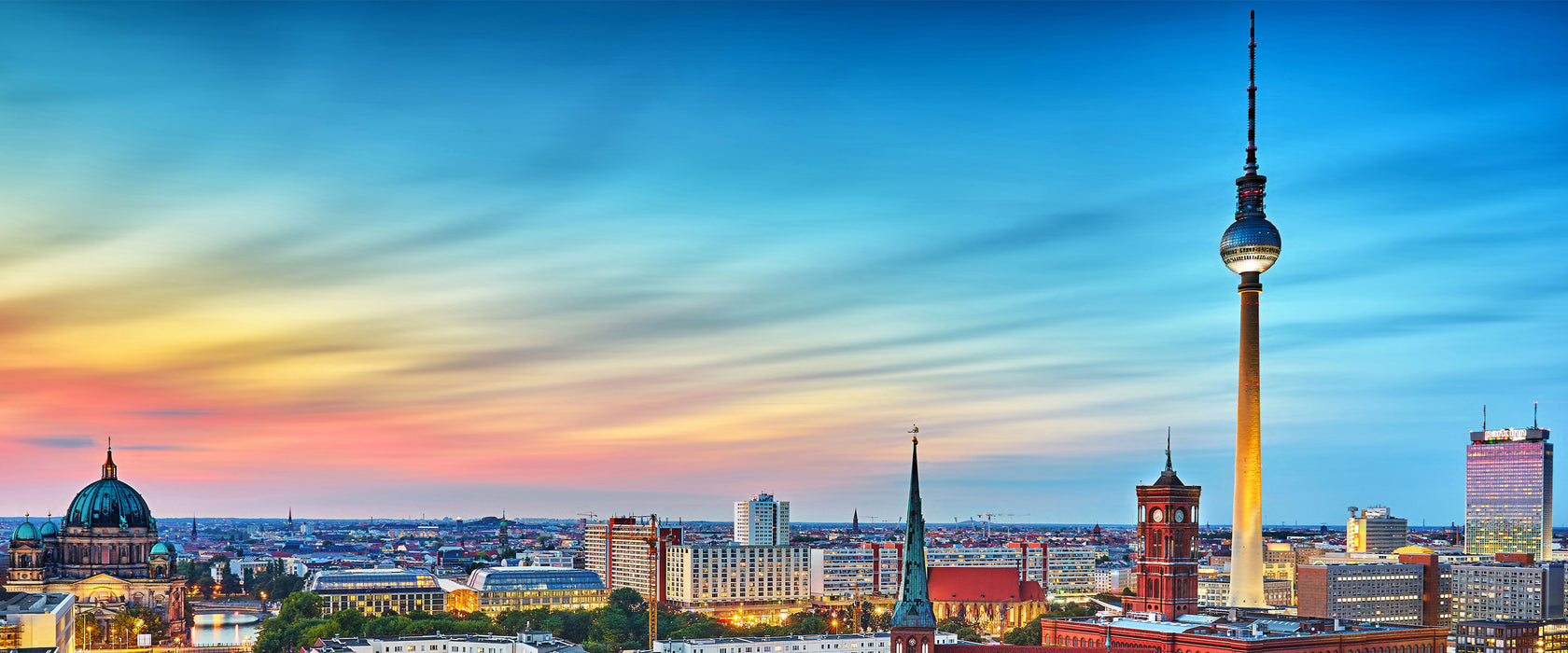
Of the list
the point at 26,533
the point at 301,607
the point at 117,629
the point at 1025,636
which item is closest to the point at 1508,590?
the point at 1025,636

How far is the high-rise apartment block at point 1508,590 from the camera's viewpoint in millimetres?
183250

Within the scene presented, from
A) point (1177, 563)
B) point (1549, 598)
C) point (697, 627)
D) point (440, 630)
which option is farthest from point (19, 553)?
point (1549, 598)

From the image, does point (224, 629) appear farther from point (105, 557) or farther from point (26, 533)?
point (26, 533)

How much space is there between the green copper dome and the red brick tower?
4233 inches

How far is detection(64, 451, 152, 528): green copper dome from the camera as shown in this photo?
523 feet

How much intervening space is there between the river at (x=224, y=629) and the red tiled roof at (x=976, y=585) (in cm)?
7891

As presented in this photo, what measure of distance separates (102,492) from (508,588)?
5121 cm

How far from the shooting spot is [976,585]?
184 metres

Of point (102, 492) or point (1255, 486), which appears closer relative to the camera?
point (1255, 486)

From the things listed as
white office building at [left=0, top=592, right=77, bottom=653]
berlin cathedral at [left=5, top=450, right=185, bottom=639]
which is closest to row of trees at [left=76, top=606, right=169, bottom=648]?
berlin cathedral at [left=5, top=450, right=185, bottom=639]

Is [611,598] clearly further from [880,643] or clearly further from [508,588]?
[880,643]

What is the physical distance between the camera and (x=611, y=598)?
168m

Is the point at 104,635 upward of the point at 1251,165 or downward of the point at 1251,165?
downward

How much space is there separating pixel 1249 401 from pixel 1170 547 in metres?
37.8
